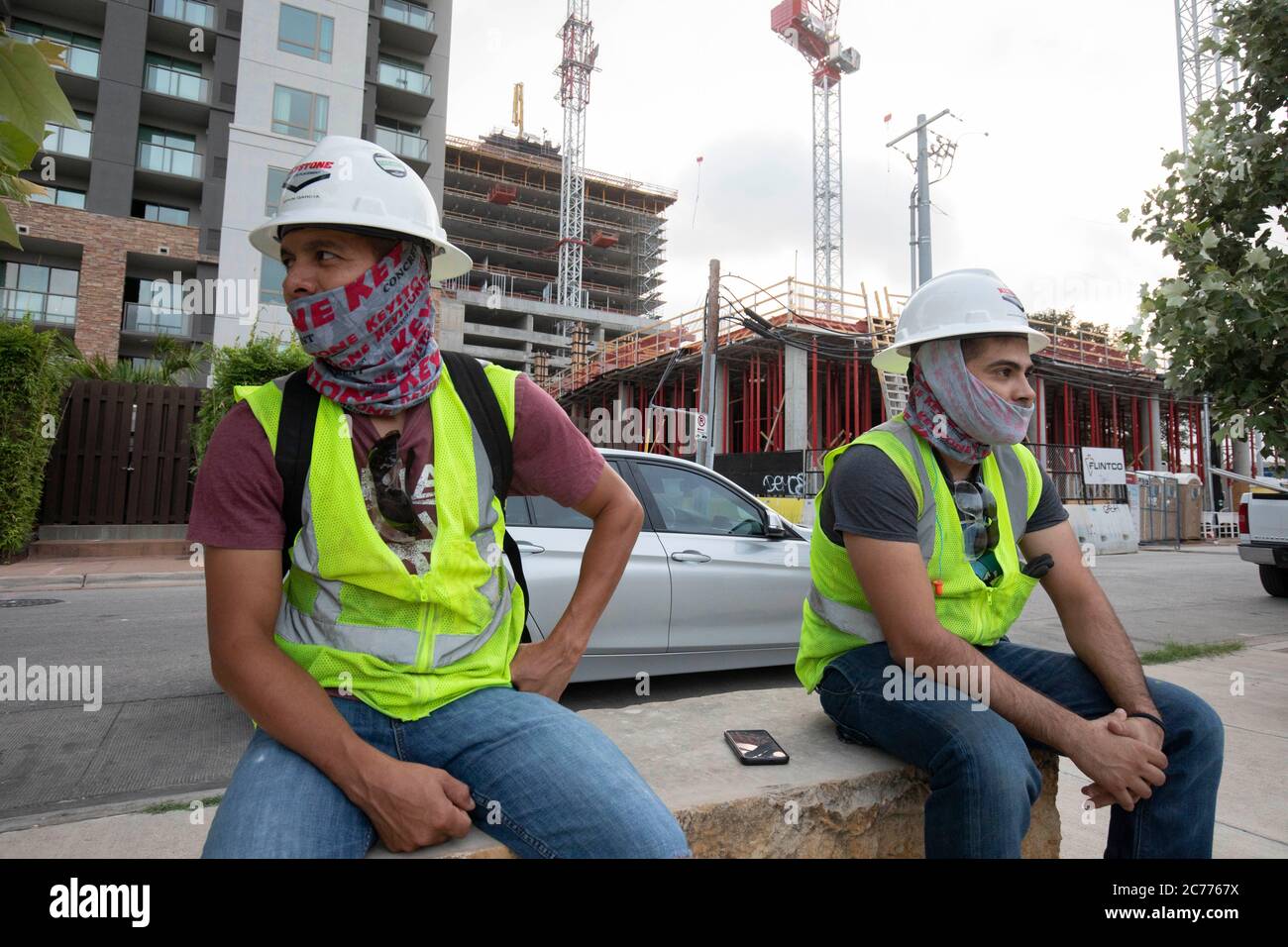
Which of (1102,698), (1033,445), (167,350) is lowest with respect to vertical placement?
(1102,698)

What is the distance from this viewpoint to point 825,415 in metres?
25.6

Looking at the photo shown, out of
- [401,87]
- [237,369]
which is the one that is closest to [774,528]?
[237,369]

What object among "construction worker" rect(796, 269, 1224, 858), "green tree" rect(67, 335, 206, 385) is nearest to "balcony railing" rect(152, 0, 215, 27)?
"green tree" rect(67, 335, 206, 385)

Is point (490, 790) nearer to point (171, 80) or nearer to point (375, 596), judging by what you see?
point (375, 596)

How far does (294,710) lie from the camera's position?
4.81ft

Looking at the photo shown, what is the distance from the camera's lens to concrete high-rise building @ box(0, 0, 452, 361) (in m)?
Result: 25.6

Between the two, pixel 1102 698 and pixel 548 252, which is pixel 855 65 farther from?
pixel 1102 698

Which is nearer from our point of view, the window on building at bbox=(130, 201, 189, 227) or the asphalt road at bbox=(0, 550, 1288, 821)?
the asphalt road at bbox=(0, 550, 1288, 821)

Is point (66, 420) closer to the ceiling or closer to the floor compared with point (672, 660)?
closer to the ceiling

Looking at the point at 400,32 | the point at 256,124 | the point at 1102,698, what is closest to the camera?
the point at 1102,698

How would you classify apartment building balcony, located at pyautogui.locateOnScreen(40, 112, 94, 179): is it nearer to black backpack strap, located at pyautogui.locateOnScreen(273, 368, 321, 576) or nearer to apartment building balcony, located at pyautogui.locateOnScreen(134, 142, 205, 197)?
apartment building balcony, located at pyautogui.locateOnScreen(134, 142, 205, 197)

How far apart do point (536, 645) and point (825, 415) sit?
81.1 ft

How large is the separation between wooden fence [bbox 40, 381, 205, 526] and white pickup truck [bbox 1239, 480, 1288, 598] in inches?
697
